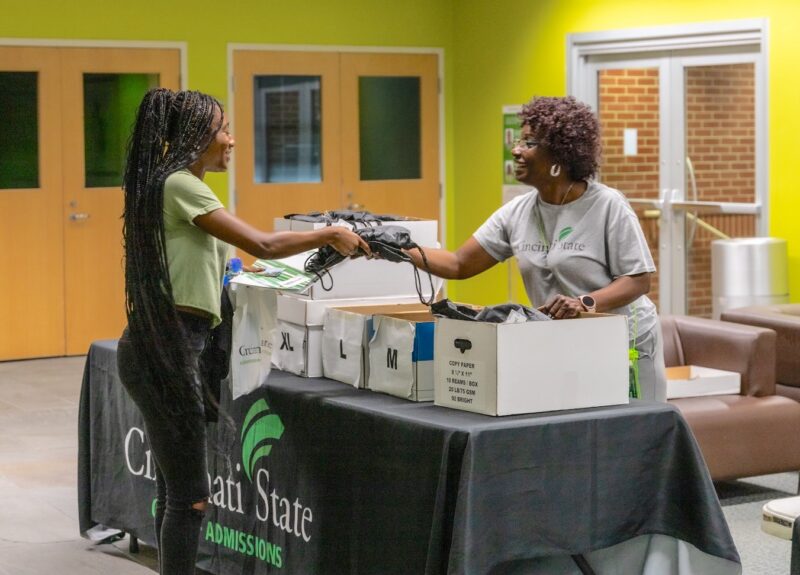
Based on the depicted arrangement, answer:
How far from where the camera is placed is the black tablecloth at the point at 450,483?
285 cm

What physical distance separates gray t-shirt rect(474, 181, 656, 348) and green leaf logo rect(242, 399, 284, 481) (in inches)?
32.1

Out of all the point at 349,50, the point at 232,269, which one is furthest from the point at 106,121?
the point at 232,269

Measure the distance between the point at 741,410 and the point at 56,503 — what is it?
9.11 ft

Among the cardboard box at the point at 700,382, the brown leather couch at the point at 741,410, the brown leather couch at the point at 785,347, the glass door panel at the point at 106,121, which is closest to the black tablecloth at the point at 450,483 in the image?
the brown leather couch at the point at 741,410

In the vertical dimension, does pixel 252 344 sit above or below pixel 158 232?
below

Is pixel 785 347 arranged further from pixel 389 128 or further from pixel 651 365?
pixel 389 128

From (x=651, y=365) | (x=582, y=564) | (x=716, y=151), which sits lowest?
(x=582, y=564)

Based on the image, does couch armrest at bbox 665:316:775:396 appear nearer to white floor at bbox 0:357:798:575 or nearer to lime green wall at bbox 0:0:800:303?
white floor at bbox 0:357:798:575

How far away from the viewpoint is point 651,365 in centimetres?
352

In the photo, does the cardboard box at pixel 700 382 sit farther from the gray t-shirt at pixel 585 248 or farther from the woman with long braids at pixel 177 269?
the woman with long braids at pixel 177 269

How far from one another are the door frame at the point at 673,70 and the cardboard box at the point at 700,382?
2.57 metres

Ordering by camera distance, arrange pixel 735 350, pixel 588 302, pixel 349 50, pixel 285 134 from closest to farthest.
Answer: pixel 588 302 < pixel 735 350 < pixel 285 134 < pixel 349 50

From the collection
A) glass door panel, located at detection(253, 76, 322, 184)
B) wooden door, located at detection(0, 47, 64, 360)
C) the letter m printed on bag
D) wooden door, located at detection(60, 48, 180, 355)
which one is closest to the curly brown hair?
the letter m printed on bag

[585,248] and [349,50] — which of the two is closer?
[585,248]
